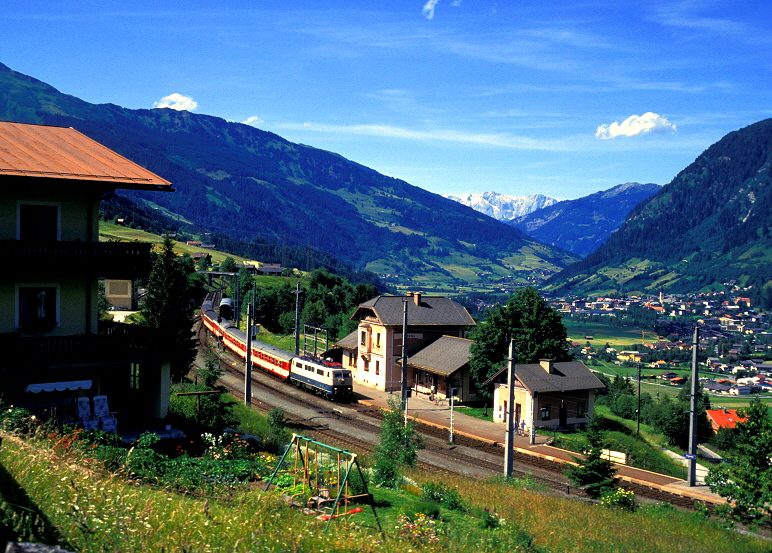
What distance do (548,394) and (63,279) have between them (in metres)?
32.3

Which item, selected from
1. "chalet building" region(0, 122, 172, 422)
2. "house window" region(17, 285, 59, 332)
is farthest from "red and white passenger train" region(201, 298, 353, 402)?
"house window" region(17, 285, 59, 332)

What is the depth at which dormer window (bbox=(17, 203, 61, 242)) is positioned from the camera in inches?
892

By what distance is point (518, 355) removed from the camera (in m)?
51.4

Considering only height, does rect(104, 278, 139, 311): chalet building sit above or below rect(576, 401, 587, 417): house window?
above

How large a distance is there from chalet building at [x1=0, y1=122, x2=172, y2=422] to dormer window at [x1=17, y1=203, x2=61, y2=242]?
0.03m

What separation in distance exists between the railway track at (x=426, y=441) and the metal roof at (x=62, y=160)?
17993mm

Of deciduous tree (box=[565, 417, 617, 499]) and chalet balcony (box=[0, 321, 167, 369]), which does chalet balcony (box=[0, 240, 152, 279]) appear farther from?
deciduous tree (box=[565, 417, 617, 499])

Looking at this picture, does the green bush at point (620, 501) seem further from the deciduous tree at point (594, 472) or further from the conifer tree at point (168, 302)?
the conifer tree at point (168, 302)

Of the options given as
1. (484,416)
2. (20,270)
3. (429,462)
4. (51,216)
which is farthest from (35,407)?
(484,416)

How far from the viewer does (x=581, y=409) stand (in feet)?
156

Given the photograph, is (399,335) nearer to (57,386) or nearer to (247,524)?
(57,386)

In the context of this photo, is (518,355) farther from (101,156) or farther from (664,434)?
(101,156)

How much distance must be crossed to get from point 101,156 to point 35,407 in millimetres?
9334

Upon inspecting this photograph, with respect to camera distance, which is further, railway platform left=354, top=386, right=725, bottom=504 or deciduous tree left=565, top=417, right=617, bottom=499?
railway platform left=354, top=386, right=725, bottom=504
